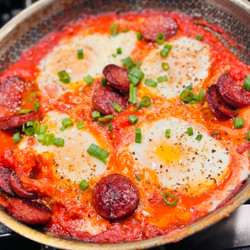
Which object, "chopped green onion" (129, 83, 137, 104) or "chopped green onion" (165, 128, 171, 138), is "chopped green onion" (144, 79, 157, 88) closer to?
"chopped green onion" (129, 83, 137, 104)

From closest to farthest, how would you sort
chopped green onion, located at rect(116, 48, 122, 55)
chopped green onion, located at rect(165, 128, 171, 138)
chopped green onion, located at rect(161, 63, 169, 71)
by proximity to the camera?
chopped green onion, located at rect(165, 128, 171, 138) → chopped green onion, located at rect(161, 63, 169, 71) → chopped green onion, located at rect(116, 48, 122, 55)

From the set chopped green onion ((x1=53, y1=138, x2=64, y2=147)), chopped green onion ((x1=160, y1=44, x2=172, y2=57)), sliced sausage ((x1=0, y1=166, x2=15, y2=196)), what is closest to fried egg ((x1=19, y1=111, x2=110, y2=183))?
chopped green onion ((x1=53, y1=138, x2=64, y2=147))

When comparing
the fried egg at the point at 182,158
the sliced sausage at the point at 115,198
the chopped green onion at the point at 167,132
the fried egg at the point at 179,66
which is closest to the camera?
the sliced sausage at the point at 115,198

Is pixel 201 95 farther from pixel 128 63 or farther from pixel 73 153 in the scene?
pixel 73 153

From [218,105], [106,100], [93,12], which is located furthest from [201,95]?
[93,12]

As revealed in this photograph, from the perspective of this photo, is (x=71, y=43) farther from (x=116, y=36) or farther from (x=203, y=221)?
(x=203, y=221)

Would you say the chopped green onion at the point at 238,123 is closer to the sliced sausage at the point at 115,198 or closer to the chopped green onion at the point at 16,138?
the sliced sausage at the point at 115,198

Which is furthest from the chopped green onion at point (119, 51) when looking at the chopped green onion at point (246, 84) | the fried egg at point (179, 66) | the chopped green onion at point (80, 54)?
the chopped green onion at point (246, 84)
